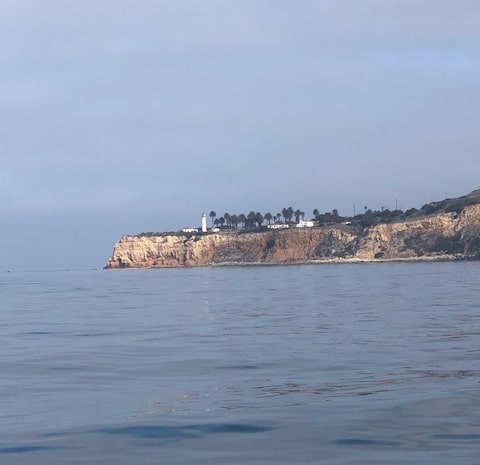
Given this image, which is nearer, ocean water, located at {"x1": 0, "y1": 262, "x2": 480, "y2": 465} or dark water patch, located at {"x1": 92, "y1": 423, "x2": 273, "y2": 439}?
ocean water, located at {"x1": 0, "y1": 262, "x2": 480, "y2": 465}

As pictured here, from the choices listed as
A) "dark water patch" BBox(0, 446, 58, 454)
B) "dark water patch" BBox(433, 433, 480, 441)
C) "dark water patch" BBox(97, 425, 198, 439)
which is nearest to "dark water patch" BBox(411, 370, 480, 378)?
"dark water patch" BBox(433, 433, 480, 441)

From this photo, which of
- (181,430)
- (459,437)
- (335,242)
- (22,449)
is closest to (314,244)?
(335,242)

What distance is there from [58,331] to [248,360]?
7.48 m

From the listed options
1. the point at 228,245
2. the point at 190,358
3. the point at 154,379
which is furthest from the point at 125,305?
the point at 228,245

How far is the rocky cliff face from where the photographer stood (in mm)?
104056

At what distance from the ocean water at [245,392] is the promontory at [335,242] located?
80864mm

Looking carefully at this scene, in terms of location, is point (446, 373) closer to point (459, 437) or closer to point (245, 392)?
point (245, 392)

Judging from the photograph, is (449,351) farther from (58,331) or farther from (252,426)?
(58,331)

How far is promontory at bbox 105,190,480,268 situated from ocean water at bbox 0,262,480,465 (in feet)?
265

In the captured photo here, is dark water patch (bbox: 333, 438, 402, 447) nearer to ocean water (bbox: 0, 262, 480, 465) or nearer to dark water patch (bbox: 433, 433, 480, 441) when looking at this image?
ocean water (bbox: 0, 262, 480, 465)

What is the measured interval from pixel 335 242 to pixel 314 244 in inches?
124

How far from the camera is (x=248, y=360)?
13617mm

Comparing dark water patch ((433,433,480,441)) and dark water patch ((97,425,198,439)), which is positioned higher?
dark water patch ((97,425,198,439))

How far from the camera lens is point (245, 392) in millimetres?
10570
